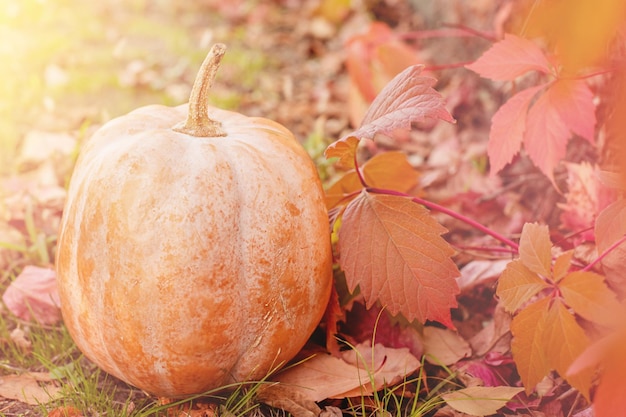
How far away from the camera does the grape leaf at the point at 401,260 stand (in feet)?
5.28

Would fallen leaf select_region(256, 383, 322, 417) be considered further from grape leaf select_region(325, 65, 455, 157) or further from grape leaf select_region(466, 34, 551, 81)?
grape leaf select_region(466, 34, 551, 81)

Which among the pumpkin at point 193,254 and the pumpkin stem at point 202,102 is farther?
the pumpkin stem at point 202,102

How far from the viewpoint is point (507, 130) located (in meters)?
1.76

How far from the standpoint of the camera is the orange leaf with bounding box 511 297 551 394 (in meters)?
1.45

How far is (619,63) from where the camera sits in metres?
1.86

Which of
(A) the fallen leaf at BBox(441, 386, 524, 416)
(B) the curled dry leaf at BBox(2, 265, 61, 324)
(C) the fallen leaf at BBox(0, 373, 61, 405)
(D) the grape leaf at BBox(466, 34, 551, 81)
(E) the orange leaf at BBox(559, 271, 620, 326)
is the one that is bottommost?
(C) the fallen leaf at BBox(0, 373, 61, 405)

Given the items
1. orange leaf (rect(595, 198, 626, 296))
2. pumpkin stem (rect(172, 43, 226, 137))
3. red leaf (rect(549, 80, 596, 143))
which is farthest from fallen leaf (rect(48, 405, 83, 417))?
red leaf (rect(549, 80, 596, 143))

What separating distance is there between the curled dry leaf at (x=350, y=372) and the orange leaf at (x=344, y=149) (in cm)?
49

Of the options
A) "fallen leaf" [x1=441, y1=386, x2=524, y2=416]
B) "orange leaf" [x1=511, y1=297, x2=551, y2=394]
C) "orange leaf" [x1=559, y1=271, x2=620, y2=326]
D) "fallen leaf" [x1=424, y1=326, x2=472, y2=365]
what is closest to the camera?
"orange leaf" [x1=559, y1=271, x2=620, y2=326]

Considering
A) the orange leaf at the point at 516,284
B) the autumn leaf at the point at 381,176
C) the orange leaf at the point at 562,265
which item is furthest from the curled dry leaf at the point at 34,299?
the orange leaf at the point at 562,265

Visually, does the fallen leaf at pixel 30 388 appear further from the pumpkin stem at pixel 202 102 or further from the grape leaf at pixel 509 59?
the grape leaf at pixel 509 59

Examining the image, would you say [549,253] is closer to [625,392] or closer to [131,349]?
[625,392]

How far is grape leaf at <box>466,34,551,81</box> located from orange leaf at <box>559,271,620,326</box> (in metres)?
0.58

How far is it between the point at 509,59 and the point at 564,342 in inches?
29.4
